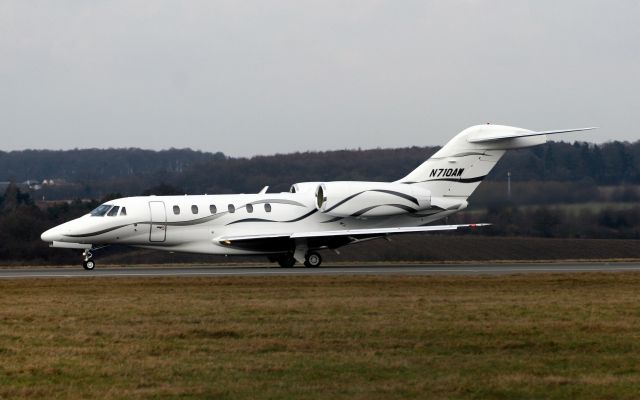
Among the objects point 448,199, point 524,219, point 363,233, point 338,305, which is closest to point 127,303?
point 338,305

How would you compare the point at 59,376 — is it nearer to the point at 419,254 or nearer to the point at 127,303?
the point at 127,303

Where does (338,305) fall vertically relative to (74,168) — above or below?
below

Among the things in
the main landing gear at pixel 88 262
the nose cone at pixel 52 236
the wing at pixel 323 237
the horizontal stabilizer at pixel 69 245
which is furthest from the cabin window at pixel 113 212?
the wing at pixel 323 237

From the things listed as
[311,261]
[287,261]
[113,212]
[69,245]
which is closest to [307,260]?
[311,261]

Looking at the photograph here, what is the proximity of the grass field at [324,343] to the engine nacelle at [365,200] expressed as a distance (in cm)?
1170

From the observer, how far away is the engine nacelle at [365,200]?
39625mm

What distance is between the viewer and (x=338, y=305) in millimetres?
23047

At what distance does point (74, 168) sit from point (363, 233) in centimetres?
11808

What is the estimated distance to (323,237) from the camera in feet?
128

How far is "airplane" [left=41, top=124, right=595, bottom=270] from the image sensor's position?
38.4 meters

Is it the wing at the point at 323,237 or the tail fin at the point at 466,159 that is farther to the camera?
the tail fin at the point at 466,159

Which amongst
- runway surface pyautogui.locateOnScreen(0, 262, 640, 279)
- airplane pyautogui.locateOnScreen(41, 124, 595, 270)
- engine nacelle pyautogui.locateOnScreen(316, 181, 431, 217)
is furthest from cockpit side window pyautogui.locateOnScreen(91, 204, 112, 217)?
engine nacelle pyautogui.locateOnScreen(316, 181, 431, 217)

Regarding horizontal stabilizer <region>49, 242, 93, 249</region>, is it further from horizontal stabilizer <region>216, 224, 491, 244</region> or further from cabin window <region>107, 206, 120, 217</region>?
horizontal stabilizer <region>216, 224, 491, 244</region>

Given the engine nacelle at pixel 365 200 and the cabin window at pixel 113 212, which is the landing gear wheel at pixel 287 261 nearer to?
the engine nacelle at pixel 365 200
